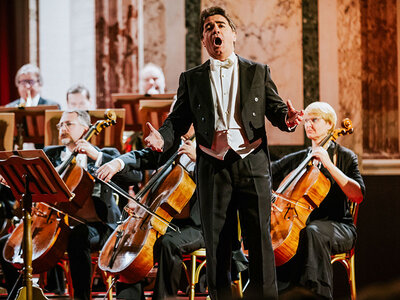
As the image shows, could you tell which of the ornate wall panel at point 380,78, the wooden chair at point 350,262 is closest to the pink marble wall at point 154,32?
the ornate wall panel at point 380,78

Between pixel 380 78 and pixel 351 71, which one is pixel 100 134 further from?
pixel 380 78

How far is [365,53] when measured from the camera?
4.71 meters

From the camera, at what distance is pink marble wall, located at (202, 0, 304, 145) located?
15.5ft

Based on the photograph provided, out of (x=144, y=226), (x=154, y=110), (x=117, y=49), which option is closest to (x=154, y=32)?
(x=117, y=49)

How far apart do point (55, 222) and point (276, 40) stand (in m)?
2.13

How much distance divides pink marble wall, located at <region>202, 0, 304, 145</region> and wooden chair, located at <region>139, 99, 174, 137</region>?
0.90 m

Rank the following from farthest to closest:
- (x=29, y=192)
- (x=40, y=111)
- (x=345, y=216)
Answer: (x=40, y=111) < (x=345, y=216) < (x=29, y=192)

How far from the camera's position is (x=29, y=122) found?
452 cm

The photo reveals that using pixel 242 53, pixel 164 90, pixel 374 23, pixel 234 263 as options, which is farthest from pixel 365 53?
pixel 234 263

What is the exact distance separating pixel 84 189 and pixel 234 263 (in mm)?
975

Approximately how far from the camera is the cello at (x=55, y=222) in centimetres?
357

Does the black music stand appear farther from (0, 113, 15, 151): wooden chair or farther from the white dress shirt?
(0, 113, 15, 151): wooden chair

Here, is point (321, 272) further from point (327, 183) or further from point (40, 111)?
point (40, 111)

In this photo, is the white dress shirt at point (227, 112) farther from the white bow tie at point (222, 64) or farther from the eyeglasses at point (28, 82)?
the eyeglasses at point (28, 82)
